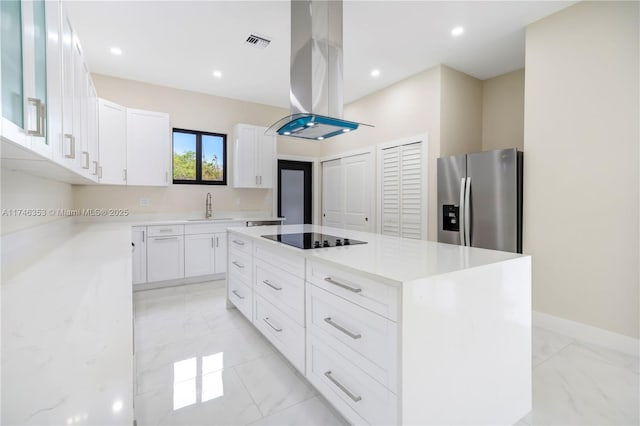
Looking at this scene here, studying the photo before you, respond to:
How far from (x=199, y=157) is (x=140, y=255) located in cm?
174

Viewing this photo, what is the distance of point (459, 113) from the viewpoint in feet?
12.7

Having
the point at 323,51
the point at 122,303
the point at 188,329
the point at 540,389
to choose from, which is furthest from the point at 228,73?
the point at 540,389

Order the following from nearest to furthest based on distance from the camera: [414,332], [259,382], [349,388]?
[414,332] < [349,388] < [259,382]

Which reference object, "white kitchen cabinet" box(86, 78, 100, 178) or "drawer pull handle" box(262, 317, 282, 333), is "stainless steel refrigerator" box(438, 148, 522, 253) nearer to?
"drawer pull handle" box(262, 317, 282, 333)

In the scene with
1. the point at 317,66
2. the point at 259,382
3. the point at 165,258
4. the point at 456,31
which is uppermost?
the point at 456,31

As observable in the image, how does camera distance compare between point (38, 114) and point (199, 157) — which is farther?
point (199, 157)

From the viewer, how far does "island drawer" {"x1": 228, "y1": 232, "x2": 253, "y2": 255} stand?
2.57 m

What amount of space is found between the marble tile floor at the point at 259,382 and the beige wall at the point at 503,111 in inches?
92.6

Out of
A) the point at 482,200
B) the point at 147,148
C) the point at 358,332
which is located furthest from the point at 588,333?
the point at 147,148

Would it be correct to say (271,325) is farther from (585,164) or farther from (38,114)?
(585,164)

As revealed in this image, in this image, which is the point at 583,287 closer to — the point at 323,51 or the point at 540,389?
the point at 540,389

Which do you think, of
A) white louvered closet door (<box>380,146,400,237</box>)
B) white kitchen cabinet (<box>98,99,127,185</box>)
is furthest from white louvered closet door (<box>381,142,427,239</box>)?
white kitchen cabinet (<box>98,99,127,185</box>)

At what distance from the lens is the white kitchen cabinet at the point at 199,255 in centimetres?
407

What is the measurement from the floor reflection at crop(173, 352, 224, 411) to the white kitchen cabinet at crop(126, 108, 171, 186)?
2.81m
